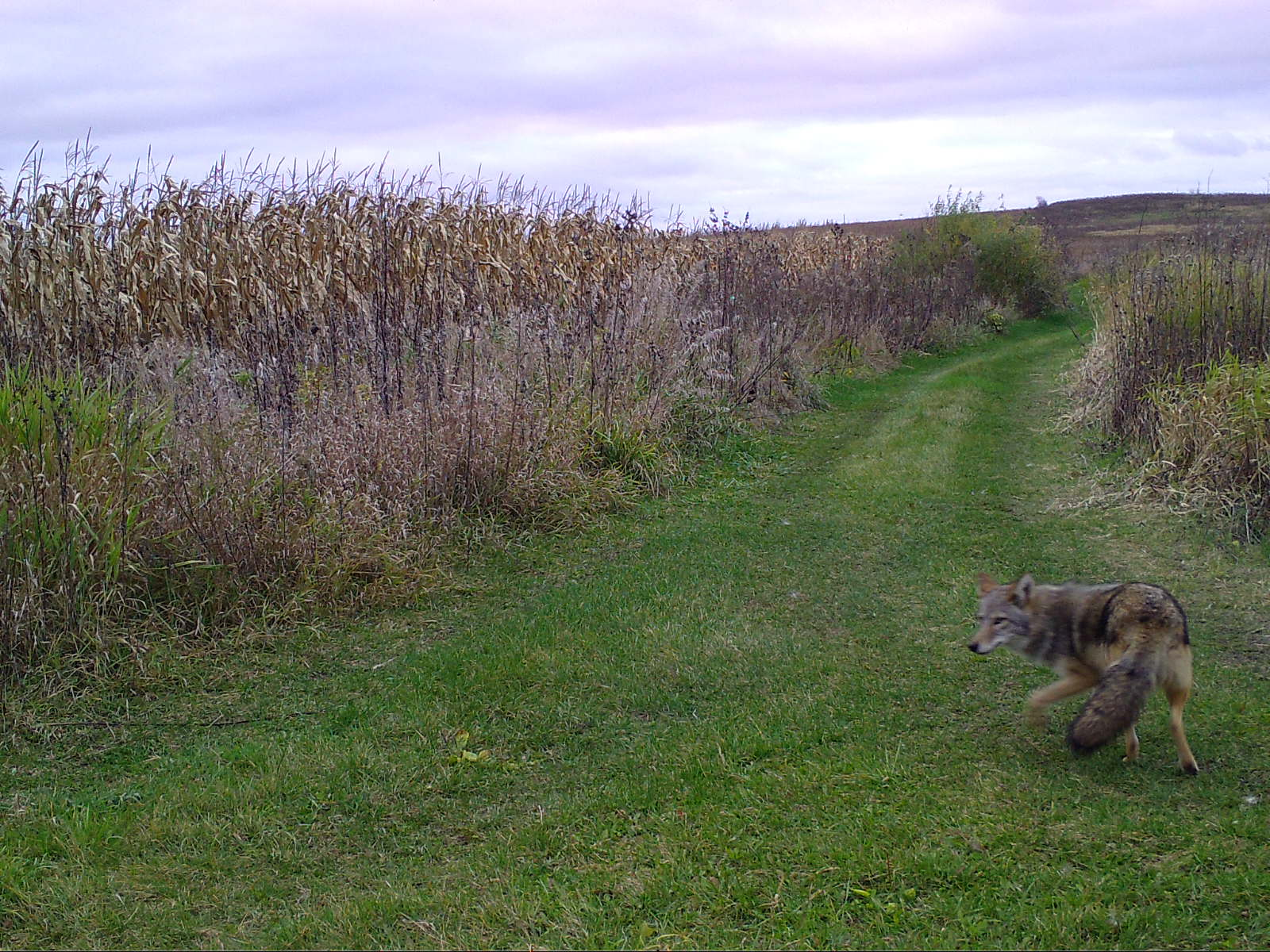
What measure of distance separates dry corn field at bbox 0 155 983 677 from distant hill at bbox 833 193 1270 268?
8.15 m

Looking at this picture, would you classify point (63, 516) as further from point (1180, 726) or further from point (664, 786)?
point (1180, 726)

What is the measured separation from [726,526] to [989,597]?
3.97 meters

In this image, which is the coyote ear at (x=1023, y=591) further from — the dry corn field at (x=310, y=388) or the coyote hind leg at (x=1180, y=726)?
the dry corn field at (x=310, y=388)

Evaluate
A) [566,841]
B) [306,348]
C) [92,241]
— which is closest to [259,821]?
[566,841]

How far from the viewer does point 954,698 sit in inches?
211

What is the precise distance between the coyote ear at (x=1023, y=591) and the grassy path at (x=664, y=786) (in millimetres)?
669

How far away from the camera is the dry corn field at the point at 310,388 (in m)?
5.95

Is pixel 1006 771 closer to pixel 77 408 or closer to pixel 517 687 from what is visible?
pixel 517 687

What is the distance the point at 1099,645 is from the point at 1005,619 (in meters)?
0.42

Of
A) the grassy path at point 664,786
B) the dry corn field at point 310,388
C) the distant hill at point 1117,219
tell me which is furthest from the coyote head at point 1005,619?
the distant hill at point 1117,219

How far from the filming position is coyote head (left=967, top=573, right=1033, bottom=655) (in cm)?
475

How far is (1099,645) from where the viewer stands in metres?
4.54

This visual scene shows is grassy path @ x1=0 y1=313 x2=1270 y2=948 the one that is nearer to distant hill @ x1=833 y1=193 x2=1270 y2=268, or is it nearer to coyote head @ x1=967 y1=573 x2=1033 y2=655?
coyote head @ x1=967 y1=573 x2=1033 y2=655

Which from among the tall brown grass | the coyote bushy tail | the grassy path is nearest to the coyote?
the coyote bushy tail
